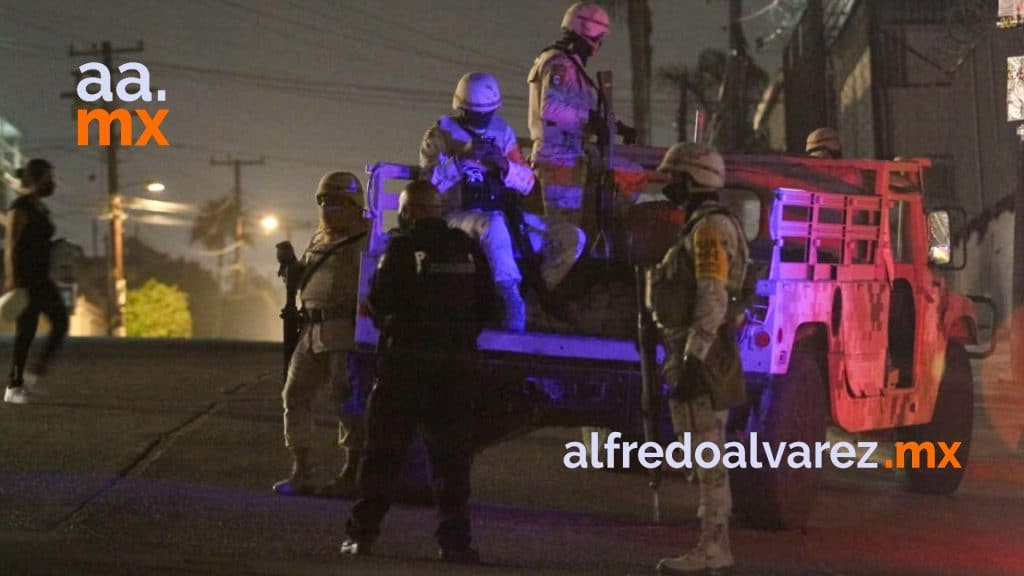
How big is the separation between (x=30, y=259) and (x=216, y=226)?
97383 millimetres

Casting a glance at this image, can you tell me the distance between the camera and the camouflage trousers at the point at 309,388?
836cm

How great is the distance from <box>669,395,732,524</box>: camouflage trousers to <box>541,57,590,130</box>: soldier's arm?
2.58m

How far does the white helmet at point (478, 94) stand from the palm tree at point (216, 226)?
9244cm

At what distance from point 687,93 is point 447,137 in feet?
145

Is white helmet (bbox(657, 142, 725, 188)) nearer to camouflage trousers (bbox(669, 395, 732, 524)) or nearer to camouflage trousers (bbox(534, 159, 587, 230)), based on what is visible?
camouflage trousers (bbox(669, 395, 732, 524))


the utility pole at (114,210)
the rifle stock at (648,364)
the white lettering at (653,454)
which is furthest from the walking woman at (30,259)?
the utility pole at (114,210)

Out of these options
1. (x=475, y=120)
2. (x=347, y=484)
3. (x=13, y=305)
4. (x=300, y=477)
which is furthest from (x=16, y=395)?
(x=475, y=120)

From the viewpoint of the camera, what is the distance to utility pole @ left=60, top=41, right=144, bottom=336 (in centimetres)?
5591

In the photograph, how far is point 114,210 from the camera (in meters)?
57.9

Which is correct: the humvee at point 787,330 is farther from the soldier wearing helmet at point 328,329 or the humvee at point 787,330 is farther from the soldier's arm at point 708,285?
the soldier's arm at point 708,285

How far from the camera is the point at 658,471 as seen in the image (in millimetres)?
7516

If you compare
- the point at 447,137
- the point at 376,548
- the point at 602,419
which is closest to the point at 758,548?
the point at 602,419

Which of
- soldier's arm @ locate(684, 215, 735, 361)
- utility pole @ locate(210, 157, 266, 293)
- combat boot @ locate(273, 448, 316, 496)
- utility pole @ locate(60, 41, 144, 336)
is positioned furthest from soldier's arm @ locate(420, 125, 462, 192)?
utility pole @ locate(210, 157, 266, 293)

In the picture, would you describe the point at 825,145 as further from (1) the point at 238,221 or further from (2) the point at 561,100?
(1) the point at 238,221
